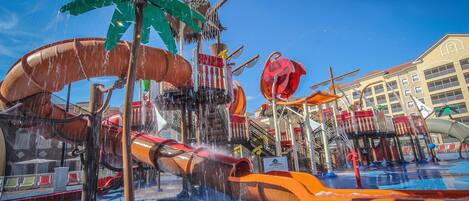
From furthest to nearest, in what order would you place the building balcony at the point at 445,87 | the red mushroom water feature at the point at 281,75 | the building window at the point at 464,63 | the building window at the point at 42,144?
the building balcony at the point at 445,87 → the building window at the point at 464,63 → the building window at the point at 42,144 → the red mushroom water feature at the point at 281,75

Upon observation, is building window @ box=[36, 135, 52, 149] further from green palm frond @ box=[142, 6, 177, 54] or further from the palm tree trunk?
the palm tree trunk

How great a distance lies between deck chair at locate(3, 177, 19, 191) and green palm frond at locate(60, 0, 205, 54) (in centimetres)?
1325

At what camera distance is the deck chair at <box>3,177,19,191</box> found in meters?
12.6

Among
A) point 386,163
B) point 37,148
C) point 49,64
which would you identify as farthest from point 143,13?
point 37,148

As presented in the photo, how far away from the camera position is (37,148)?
2681cm

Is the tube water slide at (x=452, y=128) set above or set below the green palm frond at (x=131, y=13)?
below

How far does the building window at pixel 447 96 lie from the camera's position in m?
40.5

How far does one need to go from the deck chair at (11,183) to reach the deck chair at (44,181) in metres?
0.99

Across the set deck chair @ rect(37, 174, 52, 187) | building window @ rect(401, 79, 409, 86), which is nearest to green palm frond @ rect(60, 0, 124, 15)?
deck chair @ rect(37, 174, 52, 187)

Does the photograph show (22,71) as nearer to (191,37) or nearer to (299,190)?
(299,190)

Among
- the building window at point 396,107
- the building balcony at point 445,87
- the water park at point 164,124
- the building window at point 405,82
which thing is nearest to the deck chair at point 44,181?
the water park at point 164,124

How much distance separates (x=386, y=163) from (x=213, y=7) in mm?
17335

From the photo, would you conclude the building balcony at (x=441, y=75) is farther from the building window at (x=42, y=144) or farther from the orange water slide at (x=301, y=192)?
the building window at (x=42, y=144)

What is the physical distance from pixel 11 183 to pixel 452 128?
36.5 m
